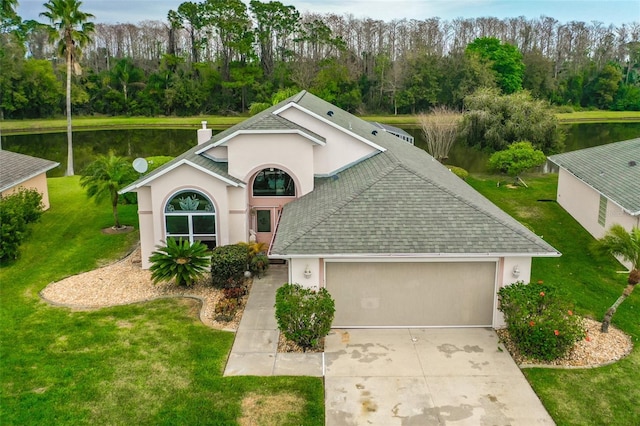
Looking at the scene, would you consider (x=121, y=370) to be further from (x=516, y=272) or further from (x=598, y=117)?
(x=598, y=117)

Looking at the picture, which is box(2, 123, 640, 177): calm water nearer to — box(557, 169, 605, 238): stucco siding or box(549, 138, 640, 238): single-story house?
box(557, 169, 605, 238): stucco siding

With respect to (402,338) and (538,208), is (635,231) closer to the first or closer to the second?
(402,338)

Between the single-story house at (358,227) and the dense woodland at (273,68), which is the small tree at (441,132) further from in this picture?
the dense woodland at (273,68)

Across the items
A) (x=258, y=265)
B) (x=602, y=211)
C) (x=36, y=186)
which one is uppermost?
(x=36, y=186)

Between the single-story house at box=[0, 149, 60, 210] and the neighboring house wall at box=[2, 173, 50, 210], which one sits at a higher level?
the single-story house at box=[0, 149, 60, 210]

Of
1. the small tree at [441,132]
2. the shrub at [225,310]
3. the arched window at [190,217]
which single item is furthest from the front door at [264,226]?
the small tree at [441,132]

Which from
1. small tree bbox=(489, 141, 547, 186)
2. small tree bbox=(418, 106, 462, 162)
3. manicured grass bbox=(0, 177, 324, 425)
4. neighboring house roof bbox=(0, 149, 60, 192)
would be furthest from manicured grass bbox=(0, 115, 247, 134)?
manicured grass bbox=(0, 177, 324, 425)

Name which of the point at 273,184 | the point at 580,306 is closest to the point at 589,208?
the point at 580,306
